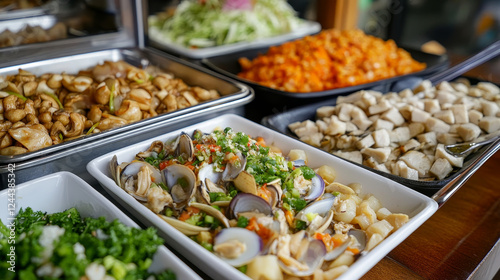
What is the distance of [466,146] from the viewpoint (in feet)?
5.90

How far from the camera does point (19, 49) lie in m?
2.21

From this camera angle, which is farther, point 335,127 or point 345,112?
point 345,112

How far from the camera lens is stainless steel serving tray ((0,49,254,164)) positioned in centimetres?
151

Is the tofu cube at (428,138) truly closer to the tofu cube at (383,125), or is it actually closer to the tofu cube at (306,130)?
the tofu cube at (383,125)

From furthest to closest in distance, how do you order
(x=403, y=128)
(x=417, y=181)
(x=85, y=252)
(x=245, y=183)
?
(x=403, y=128)
(x=417, y=181)
(x=245, y=183)
(x=85, y=252)

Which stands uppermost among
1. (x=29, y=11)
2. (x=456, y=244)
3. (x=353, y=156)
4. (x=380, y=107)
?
(x=29, y=11)

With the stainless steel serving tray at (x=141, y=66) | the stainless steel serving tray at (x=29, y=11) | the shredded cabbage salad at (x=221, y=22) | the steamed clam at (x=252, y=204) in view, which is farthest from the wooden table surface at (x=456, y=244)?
the stainless steel serving tray at (x=29, y=11)

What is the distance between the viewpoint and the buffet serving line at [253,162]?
1212 millimetres

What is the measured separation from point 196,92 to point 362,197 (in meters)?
0.99

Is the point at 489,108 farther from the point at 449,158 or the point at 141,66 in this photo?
the point at 141,66

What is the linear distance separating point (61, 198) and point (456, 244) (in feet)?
4.58

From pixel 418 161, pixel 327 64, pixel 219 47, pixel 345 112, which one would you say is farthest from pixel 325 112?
pixel 219 47

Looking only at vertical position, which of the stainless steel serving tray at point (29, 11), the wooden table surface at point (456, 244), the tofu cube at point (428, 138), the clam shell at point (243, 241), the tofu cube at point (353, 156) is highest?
the stainless steel serving tray at point (29, 11)

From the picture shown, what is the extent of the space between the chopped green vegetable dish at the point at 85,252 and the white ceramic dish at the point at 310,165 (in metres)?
0.09
